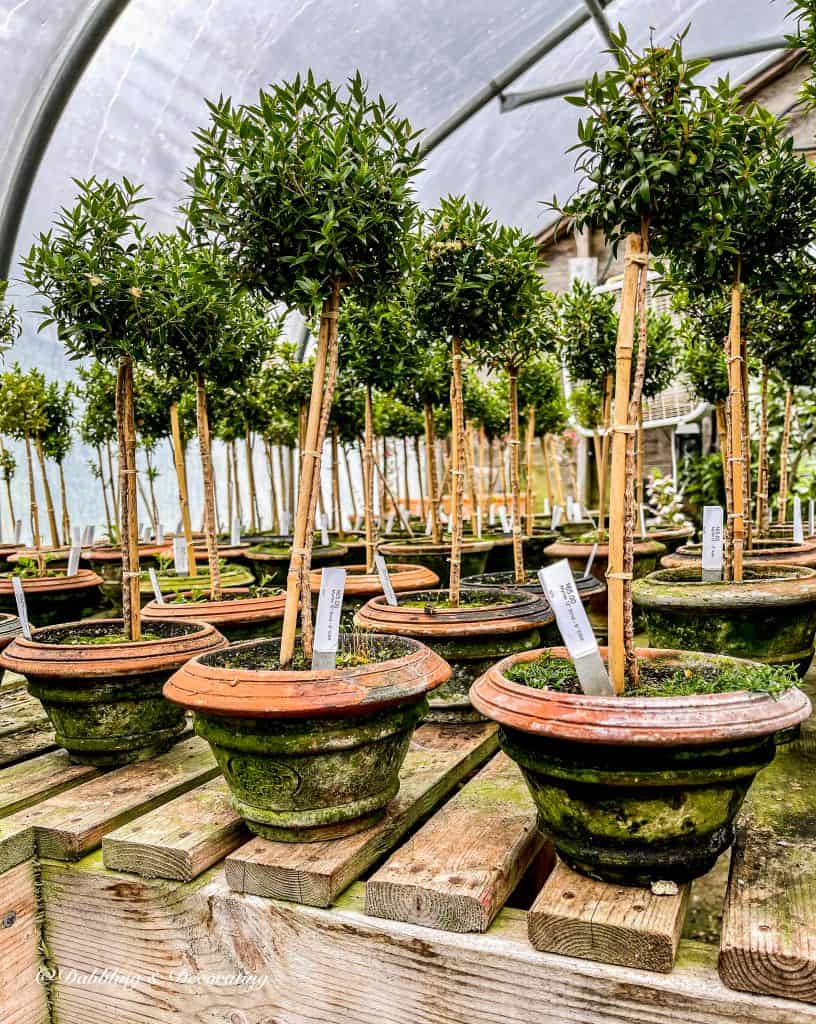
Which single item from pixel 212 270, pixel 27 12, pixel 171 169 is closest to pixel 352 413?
pixel 171 169

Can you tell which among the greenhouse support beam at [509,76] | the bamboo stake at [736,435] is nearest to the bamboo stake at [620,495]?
the bamboo stake at [736,435]

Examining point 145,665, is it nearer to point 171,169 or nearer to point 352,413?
point 352,413

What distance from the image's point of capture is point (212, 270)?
249cm

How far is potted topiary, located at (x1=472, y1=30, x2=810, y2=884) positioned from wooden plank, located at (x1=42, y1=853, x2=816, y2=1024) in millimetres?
232

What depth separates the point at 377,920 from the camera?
1683 millimetres

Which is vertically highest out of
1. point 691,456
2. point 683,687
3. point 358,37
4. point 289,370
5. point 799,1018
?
point 358,37

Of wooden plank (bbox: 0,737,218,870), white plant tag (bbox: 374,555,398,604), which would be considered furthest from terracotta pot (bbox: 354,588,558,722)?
wooden plank (bbox: 0,737,218,870)

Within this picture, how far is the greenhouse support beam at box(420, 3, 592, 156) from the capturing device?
887cm

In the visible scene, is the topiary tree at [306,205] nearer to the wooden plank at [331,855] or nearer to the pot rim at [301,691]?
the pot rim at [301,691]

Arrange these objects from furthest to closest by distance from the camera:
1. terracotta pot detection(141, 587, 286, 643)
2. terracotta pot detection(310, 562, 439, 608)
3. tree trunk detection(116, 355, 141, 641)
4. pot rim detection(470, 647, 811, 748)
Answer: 1. terracotta pot detection(310, 562, 439, 608)
2. terracotta pot detection(141, 587, 286, 643)
3. tree trunk detection(116, 355, 141, 641)
4. pot rim detection(470, 647, 811, 748)

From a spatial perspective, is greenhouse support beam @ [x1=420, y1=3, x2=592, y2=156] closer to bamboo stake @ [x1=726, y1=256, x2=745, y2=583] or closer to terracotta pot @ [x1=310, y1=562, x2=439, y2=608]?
terracotta pot @ [x1=310, y1=562, x2=439, y2=608]

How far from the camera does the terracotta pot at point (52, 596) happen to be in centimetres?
461

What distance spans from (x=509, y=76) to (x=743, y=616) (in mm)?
8429

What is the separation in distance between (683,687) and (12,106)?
6848 millimetres
